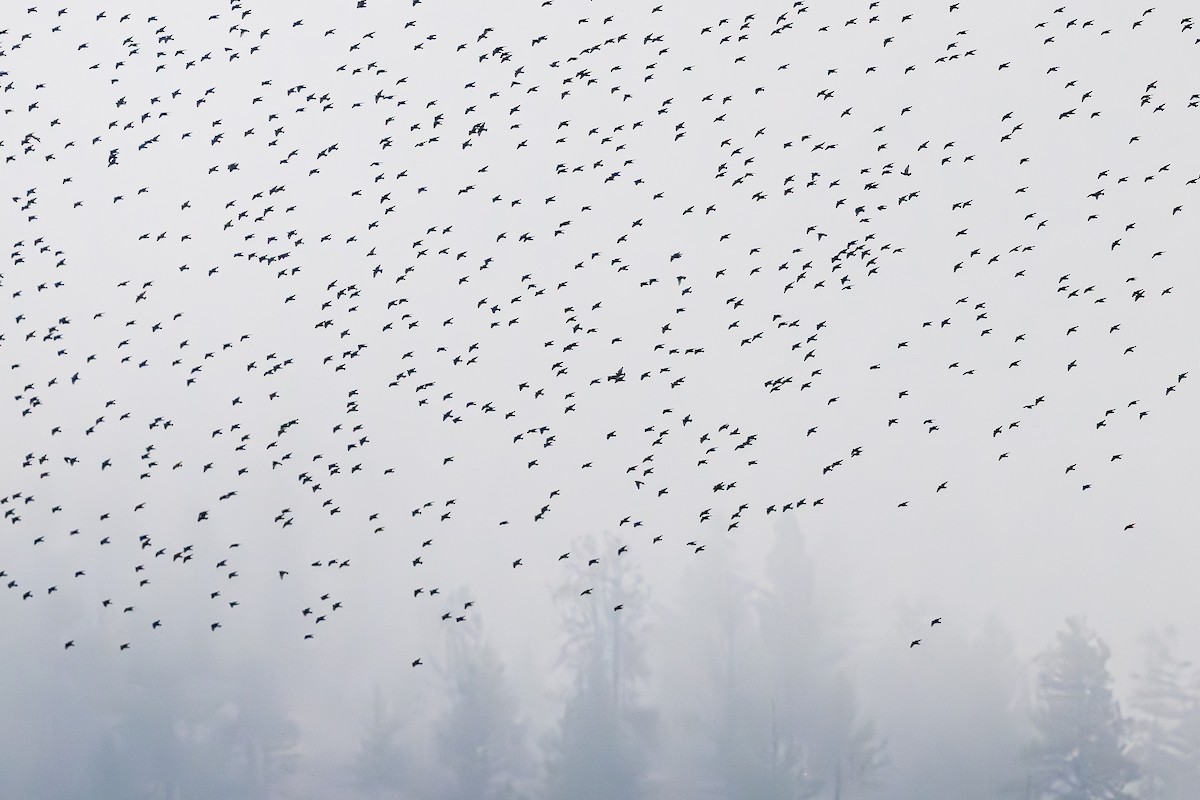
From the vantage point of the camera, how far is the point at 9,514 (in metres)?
108

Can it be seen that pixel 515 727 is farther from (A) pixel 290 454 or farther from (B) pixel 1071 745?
(B) pixel 1071 745

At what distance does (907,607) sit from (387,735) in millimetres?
36353

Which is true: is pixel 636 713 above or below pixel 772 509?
below

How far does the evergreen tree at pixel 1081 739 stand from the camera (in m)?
112

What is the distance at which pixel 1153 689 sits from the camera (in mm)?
122062

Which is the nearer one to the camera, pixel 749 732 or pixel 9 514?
pixel 9 514

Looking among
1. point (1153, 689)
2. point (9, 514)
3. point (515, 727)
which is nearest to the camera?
point (9, 514)

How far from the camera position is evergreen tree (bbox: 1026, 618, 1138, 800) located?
4402 inches

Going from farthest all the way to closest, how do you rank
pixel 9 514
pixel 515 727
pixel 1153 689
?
1. pixel 515 727
2. pixel 1153 689
3. pixel 9 514

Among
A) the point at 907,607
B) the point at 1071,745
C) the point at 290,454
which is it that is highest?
the point at 290,454

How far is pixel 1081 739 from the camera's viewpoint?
368ft

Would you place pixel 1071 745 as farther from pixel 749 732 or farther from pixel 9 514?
pixel 9 514

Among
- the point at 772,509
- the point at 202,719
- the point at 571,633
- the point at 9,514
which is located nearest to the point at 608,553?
the point at 571,633

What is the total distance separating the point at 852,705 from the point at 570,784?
18.2 meters
